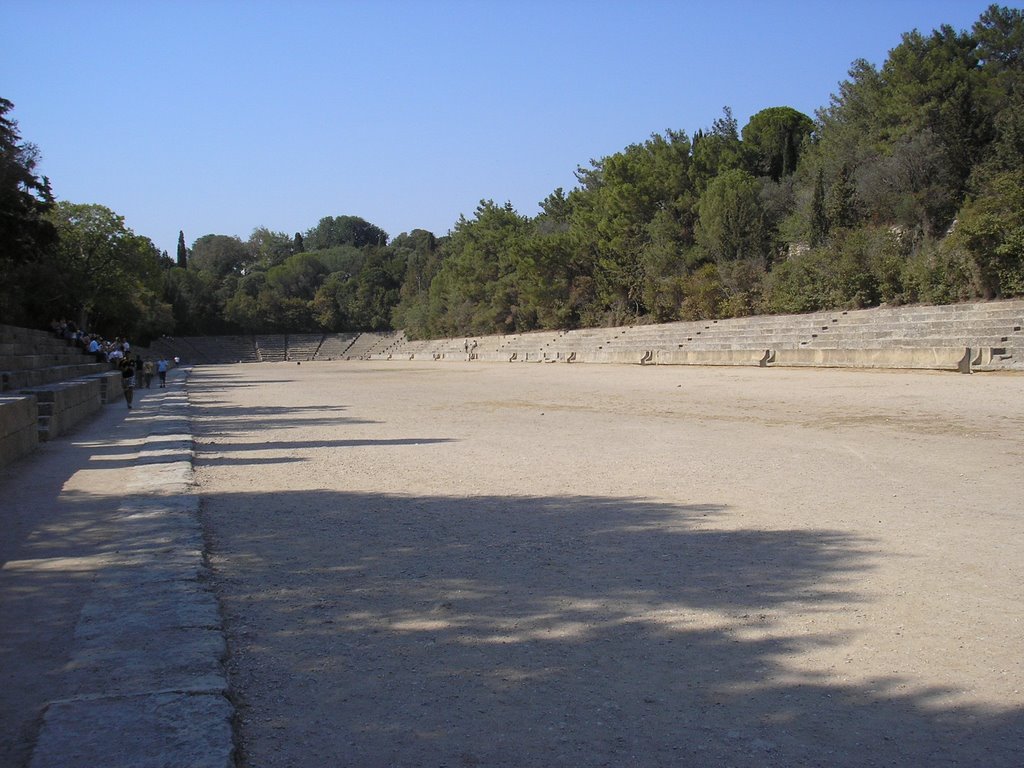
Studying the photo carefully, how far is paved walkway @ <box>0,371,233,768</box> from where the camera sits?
9.32ft

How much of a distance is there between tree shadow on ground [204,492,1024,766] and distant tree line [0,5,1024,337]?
26.5 m

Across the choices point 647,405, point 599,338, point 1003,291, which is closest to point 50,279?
point 599,338

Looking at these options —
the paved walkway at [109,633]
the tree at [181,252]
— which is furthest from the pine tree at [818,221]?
the tree at [181,252]

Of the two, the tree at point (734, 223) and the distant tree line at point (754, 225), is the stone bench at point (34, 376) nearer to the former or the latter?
the distant tree line at point (754, 225)

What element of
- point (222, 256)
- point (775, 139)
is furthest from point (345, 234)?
point (775, 139)

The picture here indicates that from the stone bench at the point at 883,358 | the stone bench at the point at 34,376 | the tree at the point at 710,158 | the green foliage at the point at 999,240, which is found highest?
the tree at the point at 710,158

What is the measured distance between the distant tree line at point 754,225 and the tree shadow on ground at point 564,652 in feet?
86.9

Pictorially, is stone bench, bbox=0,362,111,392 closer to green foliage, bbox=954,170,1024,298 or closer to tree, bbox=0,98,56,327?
tree, bbox=0,98,56,327

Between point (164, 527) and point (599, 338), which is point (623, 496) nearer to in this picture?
point (164, 527)

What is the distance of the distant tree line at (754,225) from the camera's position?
32281 millimetres

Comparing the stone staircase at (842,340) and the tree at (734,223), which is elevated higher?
the tree at (734,223)

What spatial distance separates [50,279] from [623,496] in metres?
42.7

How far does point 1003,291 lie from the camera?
90.5ft

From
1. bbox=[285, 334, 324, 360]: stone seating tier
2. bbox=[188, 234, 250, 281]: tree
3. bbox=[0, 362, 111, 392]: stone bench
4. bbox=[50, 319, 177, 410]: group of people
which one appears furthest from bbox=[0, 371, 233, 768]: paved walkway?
bbox=[188, 234, 250, 281]: tree
